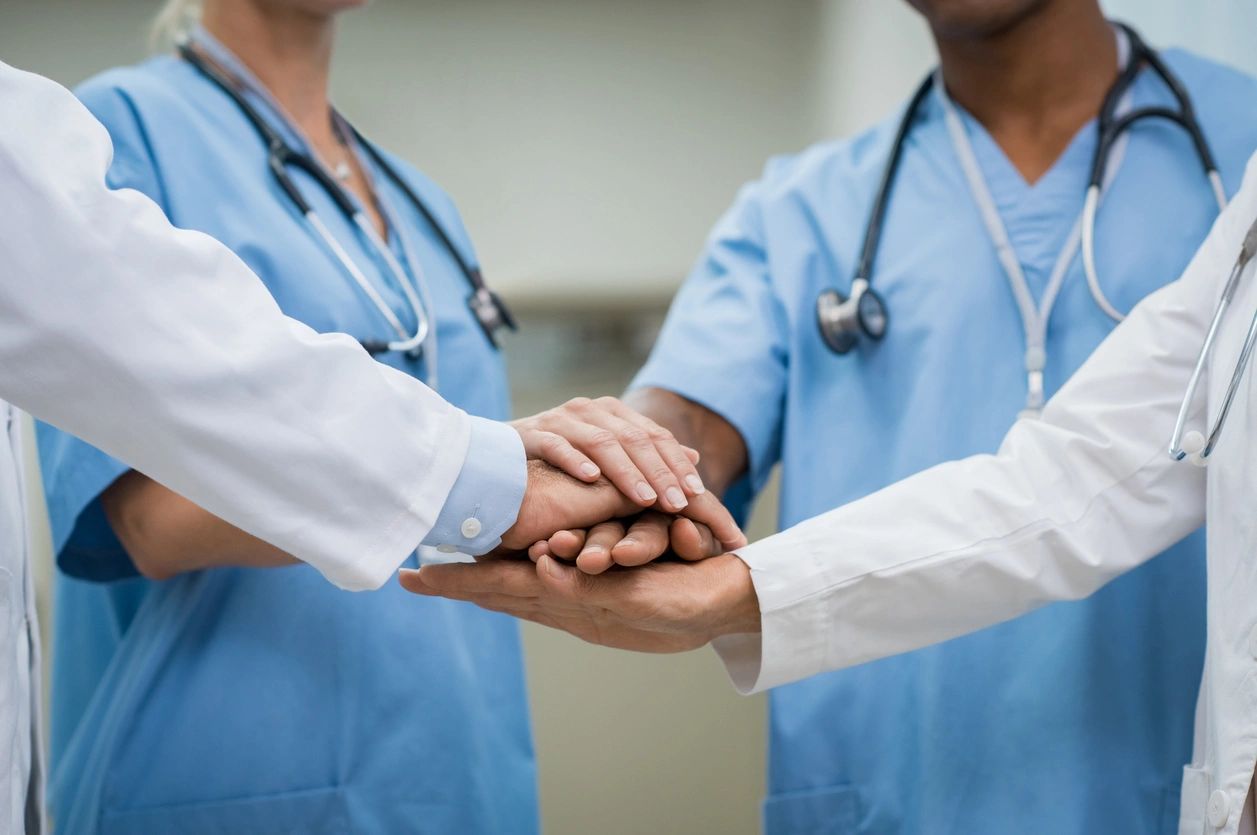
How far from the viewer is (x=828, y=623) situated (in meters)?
1.01

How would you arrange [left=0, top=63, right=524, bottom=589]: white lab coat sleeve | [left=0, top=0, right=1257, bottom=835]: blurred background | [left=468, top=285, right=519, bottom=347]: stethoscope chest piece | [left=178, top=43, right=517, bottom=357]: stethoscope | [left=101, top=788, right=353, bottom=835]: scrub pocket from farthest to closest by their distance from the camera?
1. [left=0, top=0, right=1257, bottom=835]: blurred background
2. [left=468, top=285, right=519, bottom=347]: stethoscope chest piece
3. [left=178, top=43, right=517, bottom=357]: stethoscope
4. [left=101, top=788, right=353, bottom=835]: scrub pocket
5. [left=0, top=63, right=524, bottom=589]: white lab coat sleeve

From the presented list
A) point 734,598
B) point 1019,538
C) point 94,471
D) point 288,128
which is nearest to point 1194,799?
point 1019,538

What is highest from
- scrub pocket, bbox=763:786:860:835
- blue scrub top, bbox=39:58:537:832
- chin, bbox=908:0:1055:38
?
chin, bbox=908:0:1055:38

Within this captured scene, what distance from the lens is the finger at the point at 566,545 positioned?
96 centimetres

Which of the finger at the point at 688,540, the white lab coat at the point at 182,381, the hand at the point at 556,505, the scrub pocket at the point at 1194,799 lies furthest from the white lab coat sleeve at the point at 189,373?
the scrub pocket at the point at 1194,799

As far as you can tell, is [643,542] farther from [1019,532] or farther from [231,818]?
[231,818]

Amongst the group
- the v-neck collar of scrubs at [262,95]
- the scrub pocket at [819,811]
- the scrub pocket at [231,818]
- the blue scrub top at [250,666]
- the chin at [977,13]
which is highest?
the chin at [977,13]

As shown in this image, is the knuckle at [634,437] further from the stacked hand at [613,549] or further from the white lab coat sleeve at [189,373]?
the white lab coat sleeve at [189,373]

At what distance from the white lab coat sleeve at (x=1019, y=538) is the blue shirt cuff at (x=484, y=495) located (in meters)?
0.20

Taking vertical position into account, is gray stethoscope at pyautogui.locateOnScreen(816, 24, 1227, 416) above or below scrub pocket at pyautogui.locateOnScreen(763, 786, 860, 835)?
above

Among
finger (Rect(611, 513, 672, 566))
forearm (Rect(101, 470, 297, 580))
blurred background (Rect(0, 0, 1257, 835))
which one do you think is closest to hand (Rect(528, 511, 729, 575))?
finger (Rect(611, 513, 672, 566))

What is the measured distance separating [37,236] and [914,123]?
937mm

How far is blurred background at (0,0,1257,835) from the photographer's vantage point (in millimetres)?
2496

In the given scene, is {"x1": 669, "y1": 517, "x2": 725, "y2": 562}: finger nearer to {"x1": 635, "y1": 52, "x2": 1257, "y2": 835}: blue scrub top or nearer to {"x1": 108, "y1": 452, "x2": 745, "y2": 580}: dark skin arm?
{"x1": 108, "y1": 452, "x2": 745, "y2": 580}: dark skin arm
